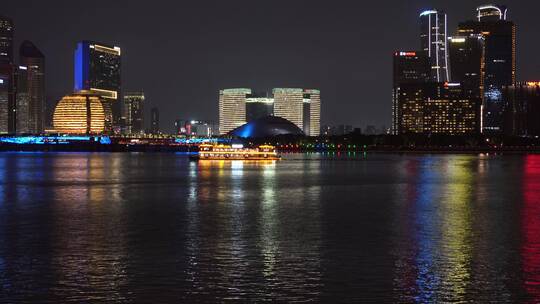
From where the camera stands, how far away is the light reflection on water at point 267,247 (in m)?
21.5

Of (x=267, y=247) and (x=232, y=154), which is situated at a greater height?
(x=232, y=154)

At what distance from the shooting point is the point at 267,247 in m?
29.4

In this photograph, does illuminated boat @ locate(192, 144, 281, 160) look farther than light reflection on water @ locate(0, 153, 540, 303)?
Yes

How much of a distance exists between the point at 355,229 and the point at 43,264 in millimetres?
15518

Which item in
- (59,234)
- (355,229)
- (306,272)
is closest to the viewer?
(306,272)

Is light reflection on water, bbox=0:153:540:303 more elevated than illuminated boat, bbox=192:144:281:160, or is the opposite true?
illuminated boat, bbox=192:144:281:160

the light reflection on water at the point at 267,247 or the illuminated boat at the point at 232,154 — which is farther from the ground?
the illuminated boat at the point at 232,154

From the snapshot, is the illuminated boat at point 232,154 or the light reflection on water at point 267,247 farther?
the illuminated boat at point 232,154

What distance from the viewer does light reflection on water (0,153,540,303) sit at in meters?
21.5

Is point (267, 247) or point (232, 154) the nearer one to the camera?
point (267, 247)

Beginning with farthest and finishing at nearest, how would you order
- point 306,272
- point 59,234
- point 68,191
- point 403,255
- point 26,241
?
point 68,191, point 59,234, point 26,241, point 403,255, point 306,272

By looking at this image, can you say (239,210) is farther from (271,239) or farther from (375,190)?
(375,190)

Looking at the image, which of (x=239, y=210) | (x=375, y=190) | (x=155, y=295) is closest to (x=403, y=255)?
(x=155, y=295)

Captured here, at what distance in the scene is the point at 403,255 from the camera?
27.8m
